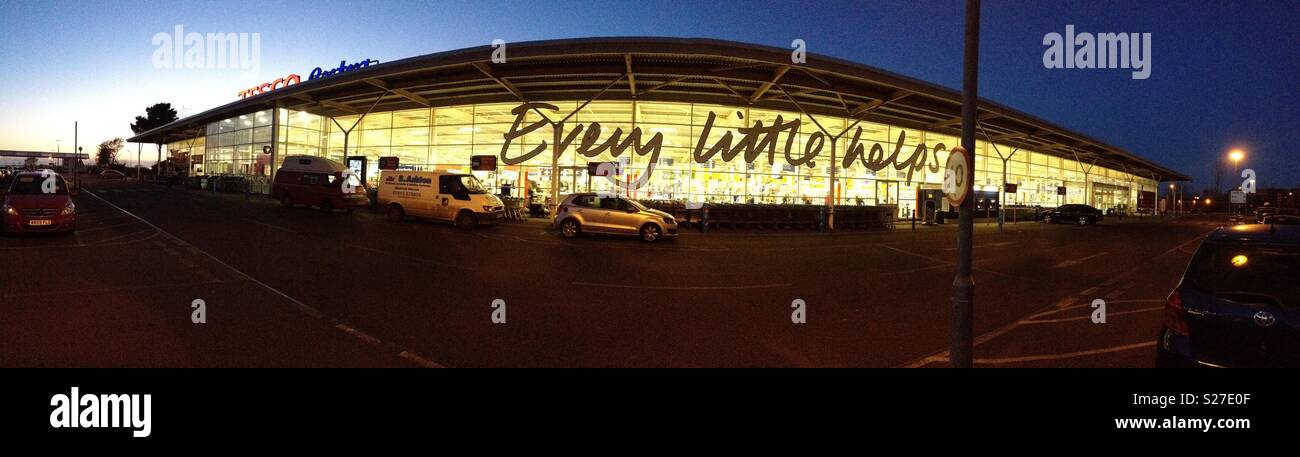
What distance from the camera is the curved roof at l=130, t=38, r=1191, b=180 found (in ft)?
69.7

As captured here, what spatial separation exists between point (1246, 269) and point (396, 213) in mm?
21536

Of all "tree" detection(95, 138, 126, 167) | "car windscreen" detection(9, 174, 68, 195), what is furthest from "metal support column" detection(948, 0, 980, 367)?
"tree" detection(95, 138, 126, 167)

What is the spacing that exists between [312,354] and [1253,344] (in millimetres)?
6784

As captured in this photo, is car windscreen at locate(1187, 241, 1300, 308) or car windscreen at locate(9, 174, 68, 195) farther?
car windscreen at locate(9, 174, 68, 195)

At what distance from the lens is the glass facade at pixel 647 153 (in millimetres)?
30078

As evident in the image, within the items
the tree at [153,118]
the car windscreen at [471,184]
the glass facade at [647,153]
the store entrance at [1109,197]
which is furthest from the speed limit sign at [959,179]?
the tree at [153,118]

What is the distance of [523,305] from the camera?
699 cm

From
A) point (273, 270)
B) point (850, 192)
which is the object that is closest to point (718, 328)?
point (273, 270)

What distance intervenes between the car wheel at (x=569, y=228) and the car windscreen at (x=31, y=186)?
40.7 ft

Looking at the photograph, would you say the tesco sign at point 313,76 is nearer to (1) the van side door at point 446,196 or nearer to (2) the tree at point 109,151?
(1) the van side door at point 446,196

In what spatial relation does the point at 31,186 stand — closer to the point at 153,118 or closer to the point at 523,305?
the point at 523,305

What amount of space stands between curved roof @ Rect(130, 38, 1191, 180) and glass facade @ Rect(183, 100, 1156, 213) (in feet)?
3.81

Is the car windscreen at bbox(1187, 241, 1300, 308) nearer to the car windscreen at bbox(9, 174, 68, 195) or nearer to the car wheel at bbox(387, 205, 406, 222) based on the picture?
the car windscreen at bbox(9, 174, 68, 195)
